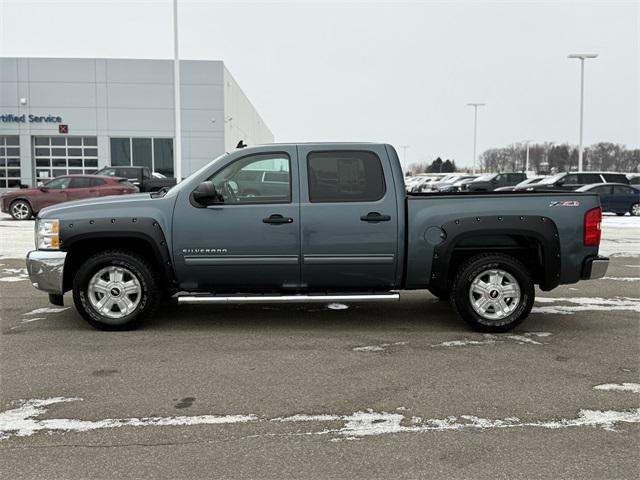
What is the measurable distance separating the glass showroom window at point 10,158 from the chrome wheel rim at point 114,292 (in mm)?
37566

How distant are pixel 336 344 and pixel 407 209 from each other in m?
1.50

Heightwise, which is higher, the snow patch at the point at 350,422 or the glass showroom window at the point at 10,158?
the glass showroom window at the point at 10,158

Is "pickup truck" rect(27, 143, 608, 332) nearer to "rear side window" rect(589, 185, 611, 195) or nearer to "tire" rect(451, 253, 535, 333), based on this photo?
"tire" rect(451, 253, 535, 333)

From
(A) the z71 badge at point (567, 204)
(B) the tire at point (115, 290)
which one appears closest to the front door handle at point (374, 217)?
(A) the z71 badge at point (567, 204)

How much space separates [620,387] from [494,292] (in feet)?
5.85

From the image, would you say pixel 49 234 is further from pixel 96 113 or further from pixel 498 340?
pixel 96 113

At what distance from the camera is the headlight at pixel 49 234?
6410mm

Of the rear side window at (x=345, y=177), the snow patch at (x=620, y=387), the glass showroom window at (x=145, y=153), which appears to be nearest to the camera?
the snow patch at (x=620, y=387)

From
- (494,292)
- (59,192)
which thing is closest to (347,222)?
(494,292)

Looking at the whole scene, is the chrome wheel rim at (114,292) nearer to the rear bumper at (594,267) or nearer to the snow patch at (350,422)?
the snow patch at (350,422)

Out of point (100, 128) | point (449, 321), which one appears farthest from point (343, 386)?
point (100, 128)

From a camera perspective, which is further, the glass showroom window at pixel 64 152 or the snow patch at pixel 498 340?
the glass showroom window at pixel 64 152

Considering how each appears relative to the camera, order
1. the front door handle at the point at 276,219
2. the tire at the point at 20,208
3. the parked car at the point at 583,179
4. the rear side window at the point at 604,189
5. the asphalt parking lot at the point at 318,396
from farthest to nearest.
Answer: the parked car at the point at 583,179
the rear side window at the point at 604,189
the tire at the point at 20,208
the front door handle at the point at 276,219
the asphalt parking lot at the point at 318,396

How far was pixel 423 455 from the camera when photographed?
369cm
